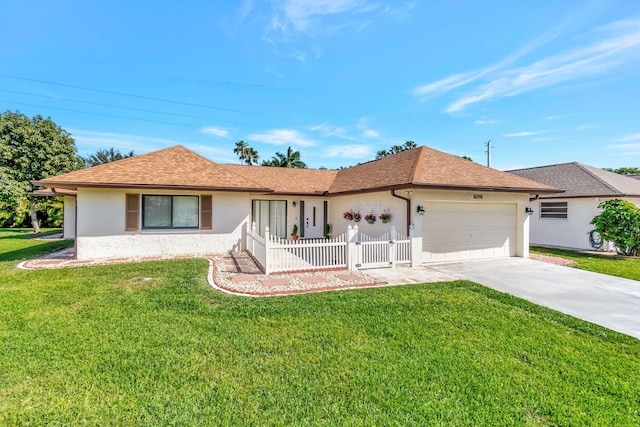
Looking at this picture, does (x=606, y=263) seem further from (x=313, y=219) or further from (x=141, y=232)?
(x=141, y=232)

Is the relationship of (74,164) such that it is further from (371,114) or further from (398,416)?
(398,416)

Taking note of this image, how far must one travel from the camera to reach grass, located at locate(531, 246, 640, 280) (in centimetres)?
904

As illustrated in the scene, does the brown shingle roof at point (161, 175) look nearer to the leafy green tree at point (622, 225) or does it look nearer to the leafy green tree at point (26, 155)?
the leafy green tree at point (622, 225)

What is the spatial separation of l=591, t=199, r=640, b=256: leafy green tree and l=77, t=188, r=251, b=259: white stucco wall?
1537 cm

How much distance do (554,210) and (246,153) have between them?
38981 mm

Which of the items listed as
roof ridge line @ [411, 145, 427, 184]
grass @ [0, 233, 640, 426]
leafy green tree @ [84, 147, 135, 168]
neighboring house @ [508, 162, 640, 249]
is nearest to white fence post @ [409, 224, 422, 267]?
roof ridge line @ [411, 145, 427, 184]

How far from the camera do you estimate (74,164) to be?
2575cm

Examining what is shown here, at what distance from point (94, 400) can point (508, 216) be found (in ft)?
44.3

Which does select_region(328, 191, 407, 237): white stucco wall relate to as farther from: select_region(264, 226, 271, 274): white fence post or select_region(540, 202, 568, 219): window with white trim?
select_region(540, 202, 568, 219): window with white trim

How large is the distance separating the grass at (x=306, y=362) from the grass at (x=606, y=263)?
19.0ft

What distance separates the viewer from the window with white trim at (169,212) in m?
11.1

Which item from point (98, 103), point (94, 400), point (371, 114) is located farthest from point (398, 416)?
point (98, 103)

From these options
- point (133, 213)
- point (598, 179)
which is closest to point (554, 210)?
point (598, 179)

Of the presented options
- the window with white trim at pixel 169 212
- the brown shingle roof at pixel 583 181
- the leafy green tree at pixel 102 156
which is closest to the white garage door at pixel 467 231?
the brown shingle roof at pixel 583 181
